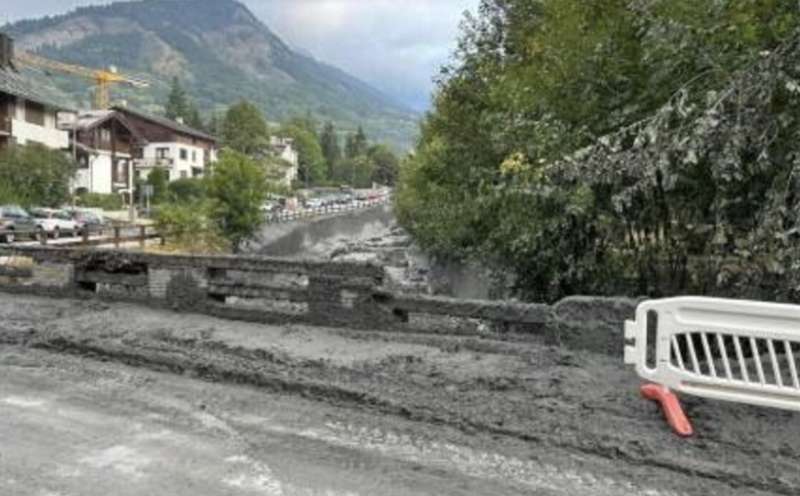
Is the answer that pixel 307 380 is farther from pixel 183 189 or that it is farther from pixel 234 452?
pixel 183 189

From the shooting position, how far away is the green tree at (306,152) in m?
129

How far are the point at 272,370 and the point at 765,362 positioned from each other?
11.7 ft

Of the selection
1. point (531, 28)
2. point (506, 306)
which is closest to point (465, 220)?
point (531, 28)

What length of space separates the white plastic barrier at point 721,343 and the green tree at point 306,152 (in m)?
125

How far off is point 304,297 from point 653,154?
3.67 metres

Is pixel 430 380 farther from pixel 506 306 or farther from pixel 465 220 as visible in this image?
pixel 465 220

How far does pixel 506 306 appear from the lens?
6.99m

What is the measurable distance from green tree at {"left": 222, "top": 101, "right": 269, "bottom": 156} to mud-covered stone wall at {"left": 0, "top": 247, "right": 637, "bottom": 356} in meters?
87.3

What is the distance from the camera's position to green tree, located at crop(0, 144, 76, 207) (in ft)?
137

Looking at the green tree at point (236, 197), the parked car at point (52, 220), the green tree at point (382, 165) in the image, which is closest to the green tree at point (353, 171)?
the green tree at point (382, 165)

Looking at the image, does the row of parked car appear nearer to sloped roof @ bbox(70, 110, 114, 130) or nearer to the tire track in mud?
sloped roof @ bbox(70, 110, 114, 130)

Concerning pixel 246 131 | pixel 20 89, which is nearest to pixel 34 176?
pixel 20 89

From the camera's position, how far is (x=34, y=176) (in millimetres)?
43844

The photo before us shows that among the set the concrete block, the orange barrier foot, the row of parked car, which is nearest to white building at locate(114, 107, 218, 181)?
the row of parked car
